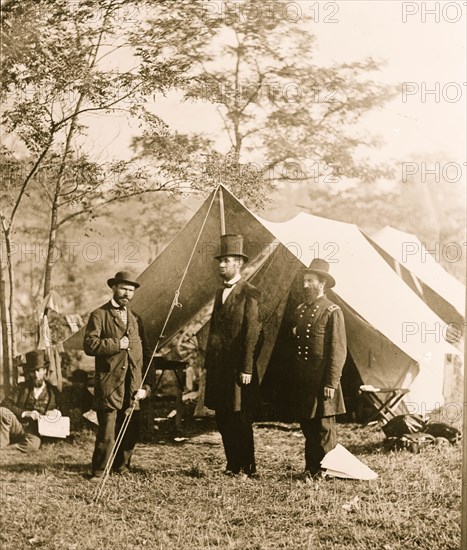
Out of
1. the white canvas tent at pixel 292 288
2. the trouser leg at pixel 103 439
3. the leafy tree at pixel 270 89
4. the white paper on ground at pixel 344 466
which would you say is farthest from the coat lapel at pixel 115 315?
the white paper on ground at pixel 344 466

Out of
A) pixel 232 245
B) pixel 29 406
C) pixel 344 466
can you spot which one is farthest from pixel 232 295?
pixel 29 406

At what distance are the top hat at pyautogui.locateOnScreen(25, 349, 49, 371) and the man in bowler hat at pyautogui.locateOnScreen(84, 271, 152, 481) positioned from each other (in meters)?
0.44

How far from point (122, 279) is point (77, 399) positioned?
831 millimetres

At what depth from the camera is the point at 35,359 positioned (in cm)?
425

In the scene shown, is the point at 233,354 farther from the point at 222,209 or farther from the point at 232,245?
the point at 222,209

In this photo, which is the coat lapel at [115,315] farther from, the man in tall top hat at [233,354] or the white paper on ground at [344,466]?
the white paper on ground at [344,466]

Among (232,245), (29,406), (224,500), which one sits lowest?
(224,500)

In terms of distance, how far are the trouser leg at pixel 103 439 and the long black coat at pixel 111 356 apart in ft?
0.17

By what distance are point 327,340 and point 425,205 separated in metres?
0.95

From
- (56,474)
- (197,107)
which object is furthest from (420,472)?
(197,107)

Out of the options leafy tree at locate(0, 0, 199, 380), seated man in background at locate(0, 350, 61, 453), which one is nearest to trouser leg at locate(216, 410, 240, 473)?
seated man in background at locate(0, 350, 61, 453)

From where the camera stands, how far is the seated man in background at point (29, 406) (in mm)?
4109

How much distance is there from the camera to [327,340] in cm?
393

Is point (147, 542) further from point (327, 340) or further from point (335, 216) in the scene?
point (335, 216)
